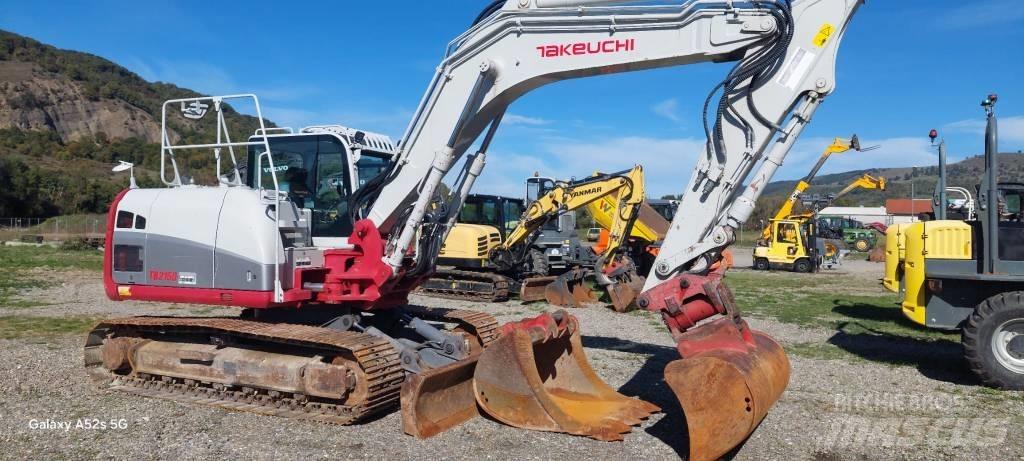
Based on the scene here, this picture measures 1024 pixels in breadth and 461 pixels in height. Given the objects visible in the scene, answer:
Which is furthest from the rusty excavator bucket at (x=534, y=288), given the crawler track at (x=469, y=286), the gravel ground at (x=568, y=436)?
the gravel ground at (x=568, y=436)

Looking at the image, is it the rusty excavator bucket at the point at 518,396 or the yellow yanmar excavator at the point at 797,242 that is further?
the yellow yanmar excavator at the point at 797,242

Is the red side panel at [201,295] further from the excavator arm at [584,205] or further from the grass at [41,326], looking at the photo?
the excavator arm at [584,205]

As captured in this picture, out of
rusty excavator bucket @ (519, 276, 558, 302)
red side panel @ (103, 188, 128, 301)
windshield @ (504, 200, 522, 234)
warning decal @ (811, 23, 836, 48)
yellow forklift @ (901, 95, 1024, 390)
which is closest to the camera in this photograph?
warning decal @ (811, 23, 836, 48)

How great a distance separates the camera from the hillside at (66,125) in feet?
185

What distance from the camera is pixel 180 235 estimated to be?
7625mm

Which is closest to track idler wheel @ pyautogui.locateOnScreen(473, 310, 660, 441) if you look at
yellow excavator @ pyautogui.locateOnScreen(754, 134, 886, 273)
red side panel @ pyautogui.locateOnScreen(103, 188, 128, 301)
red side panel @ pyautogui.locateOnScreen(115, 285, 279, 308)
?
red side panel @ pyautogui.locateOnScreen(115, 285, 279, 308)

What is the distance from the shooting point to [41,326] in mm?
12453

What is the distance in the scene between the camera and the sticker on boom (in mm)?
6625

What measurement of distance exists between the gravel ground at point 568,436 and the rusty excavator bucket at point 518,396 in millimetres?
121

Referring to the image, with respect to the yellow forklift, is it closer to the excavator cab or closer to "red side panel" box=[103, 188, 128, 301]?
the excavator cab

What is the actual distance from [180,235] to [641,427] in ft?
16.2

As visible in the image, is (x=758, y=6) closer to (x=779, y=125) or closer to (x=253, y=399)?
(x=779, y=125)

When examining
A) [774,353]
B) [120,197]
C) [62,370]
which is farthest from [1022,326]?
[62,370]

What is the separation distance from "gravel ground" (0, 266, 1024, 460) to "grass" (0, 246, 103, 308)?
9250 mm
